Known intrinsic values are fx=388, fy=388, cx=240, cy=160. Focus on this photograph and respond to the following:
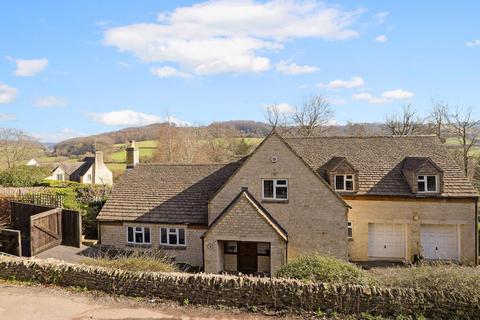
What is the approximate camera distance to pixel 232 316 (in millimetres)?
10453

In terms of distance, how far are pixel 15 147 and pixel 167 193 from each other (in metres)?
63.2

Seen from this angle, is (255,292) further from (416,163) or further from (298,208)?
(416,163)

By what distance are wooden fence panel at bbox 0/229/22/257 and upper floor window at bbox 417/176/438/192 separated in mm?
21724

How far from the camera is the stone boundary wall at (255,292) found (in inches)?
393

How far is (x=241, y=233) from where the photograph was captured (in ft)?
68.0

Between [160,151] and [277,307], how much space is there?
60502 millimetres

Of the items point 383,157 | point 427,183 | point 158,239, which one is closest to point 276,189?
point 158,239

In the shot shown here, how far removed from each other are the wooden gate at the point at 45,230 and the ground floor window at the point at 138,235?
153 inches

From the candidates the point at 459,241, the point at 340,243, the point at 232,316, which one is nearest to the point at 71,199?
the point at 340,243

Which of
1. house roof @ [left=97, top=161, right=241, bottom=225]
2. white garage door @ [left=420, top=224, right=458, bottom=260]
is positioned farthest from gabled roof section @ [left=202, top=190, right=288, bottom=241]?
white garage door @ [left=420, top=224, right=458, bottom=260]

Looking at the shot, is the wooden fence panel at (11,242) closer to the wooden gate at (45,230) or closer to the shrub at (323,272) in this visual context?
the wooden gate at (45,230)

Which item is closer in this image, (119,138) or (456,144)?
(456,144)

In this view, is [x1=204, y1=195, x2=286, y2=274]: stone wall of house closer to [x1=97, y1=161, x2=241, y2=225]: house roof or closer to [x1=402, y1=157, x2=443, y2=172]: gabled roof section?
[x1=97, y1=161, x2=241, y2=225]: house roof

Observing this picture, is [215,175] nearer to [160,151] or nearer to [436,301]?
[436,301]
